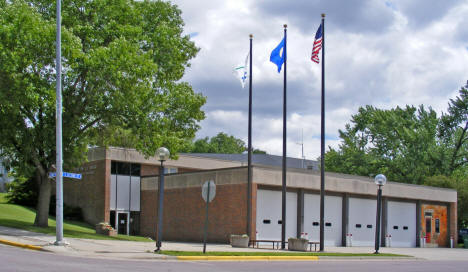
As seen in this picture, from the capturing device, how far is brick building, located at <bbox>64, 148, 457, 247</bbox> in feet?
106

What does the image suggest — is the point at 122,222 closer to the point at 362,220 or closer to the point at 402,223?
the point at 362,220

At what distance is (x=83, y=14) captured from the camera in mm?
28500

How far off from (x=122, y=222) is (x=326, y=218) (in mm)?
15321

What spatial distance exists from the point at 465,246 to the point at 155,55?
100 feet

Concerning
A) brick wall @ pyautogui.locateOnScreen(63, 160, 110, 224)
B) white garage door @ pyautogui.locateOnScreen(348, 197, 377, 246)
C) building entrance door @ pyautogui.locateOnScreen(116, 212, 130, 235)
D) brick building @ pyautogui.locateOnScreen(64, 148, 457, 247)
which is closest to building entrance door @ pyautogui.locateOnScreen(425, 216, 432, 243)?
brick building @ pyautogui.locateOnScreen(64, 148, 457, 247)

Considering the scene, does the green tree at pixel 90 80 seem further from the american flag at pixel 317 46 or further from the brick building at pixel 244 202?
the american flag at pixel 317 46

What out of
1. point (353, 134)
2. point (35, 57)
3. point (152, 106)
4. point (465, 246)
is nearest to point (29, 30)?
point (35, 57)

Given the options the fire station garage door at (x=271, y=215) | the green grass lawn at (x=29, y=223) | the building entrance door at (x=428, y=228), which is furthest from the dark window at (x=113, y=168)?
the building entrance door at (x=428, y=228)

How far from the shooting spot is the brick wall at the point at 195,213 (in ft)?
104

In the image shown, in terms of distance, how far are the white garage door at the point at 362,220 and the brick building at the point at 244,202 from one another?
0.07 metres

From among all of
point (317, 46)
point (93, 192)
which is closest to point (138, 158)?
point (93, 192)

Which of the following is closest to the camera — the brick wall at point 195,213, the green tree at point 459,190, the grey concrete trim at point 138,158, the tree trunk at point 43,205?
the tree trunk at point 43,205

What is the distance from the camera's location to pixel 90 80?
26.5 meters

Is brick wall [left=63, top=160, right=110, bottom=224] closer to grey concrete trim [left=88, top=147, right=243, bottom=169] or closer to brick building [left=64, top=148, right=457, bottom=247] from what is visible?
brick building [left=64, top=148, right=457, bottom=247]
